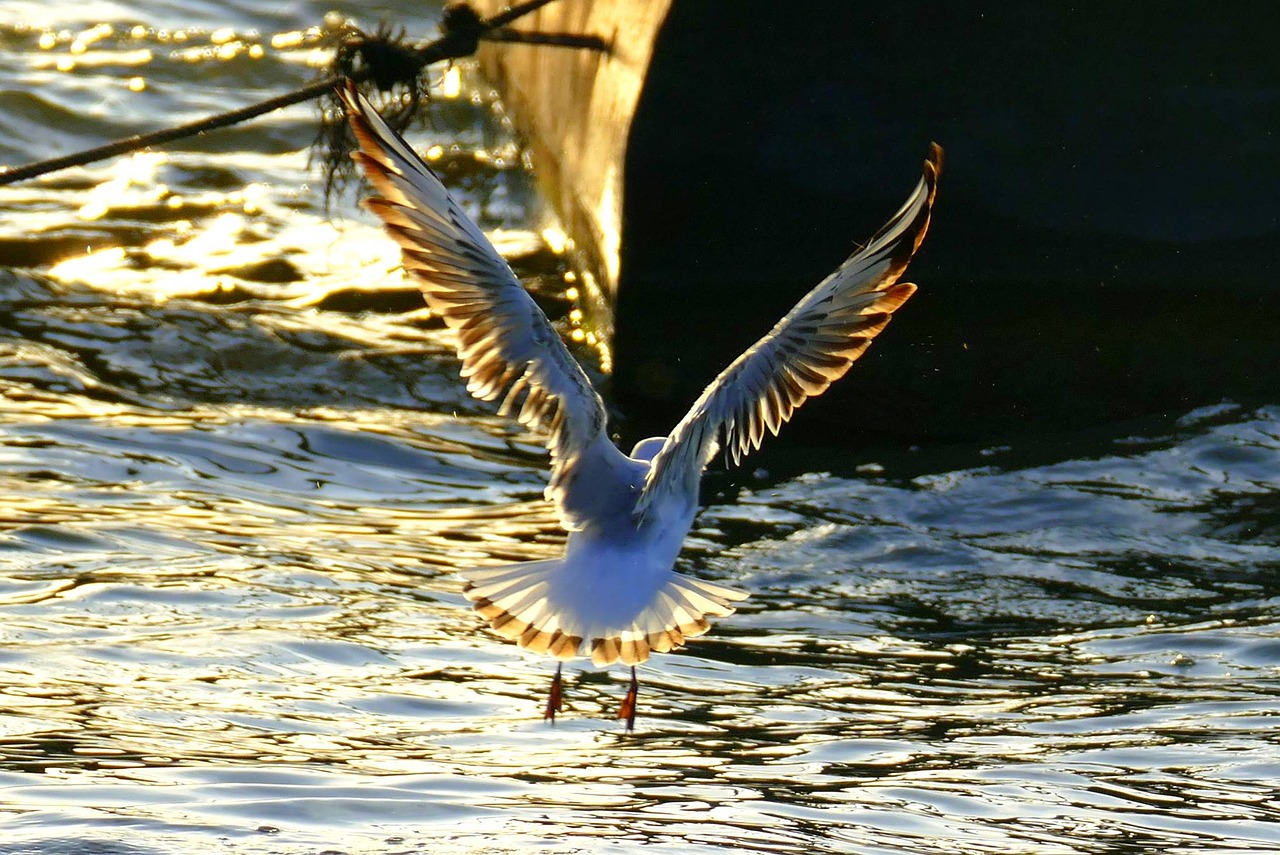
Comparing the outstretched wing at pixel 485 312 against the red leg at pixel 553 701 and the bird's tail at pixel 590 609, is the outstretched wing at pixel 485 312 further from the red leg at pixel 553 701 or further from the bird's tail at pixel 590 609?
the red leg at pixel 553 701

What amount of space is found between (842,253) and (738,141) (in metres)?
0.64

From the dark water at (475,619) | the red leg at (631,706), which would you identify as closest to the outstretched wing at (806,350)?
the red leg at (631,706)

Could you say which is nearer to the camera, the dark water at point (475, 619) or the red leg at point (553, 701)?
the dark water at point (475, 619)

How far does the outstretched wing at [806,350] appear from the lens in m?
4.62

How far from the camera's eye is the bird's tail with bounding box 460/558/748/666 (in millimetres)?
4398

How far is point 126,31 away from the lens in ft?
47.4

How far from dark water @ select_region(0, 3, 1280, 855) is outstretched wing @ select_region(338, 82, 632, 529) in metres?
0.80

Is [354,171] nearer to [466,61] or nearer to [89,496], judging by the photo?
[89,496]

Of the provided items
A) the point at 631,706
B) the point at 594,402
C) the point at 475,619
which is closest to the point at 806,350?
the point at 594,402

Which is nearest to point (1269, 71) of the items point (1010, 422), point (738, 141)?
point (1010, 422)

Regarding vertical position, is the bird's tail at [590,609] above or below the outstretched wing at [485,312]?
below

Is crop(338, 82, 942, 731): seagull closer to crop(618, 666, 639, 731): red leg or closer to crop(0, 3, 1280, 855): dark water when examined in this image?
crop(618, 666, 639, 731): red leg

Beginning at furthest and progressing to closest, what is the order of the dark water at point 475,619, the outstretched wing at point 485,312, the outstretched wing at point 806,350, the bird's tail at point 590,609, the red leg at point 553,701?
the red leg at point 553,701 → the outstretched wing at point 806,350 → the outstretched wing at point 485,312 → the bird's tail at point 590,609 → the dark water at point 475,619

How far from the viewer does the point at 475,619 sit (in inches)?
224
